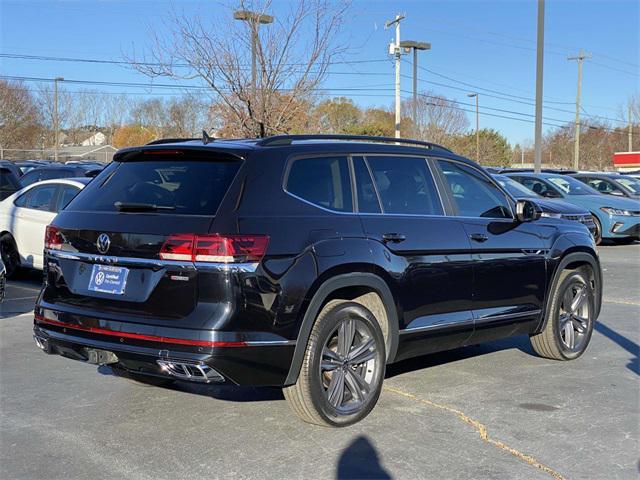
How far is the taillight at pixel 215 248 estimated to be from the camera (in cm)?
396

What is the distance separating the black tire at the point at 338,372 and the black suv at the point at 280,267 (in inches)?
0.5

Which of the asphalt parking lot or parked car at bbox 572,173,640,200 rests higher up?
parked car at bbox 572,173,640,200

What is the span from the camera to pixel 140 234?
4180mm

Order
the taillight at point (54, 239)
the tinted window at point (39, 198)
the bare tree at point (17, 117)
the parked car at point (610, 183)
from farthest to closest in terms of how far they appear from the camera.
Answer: the bare tree at point (17, 117)
the parked car at point (610, 183)
the tinted window at point (39, 198)
the taillight at point (54, 239)

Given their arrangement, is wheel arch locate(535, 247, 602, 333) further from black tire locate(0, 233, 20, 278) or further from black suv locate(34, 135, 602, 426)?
black tire locate(0, 233, 20, 278)

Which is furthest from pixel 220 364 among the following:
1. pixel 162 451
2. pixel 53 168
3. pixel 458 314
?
pixel 53 168

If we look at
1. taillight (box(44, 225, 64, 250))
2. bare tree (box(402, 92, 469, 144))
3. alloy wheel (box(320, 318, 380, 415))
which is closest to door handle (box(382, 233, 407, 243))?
alloy wheel (box(320, 318, 380, 415))

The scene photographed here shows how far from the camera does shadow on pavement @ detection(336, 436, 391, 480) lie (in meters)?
3.90

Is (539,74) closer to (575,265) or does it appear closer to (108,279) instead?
(575,265)

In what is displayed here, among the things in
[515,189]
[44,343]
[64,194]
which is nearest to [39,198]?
[64,194]

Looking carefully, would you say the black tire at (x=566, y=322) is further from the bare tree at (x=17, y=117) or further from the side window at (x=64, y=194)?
→ the bare tree at (x=17, y=117)

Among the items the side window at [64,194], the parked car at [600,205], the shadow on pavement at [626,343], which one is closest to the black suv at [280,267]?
the shadow on pavement at [626,343]

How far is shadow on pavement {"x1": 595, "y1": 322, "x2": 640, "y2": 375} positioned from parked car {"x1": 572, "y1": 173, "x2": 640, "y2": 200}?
12.1 m

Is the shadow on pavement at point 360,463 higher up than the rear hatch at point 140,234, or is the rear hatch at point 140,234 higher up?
the rear hatch at point 140,234
